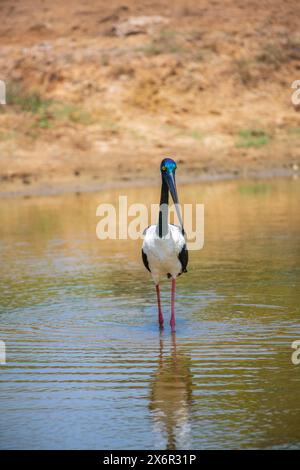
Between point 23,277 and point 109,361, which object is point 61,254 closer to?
point 23,277

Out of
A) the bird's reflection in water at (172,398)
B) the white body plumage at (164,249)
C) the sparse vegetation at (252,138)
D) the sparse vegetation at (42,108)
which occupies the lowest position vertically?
the bird's reflection in water at (172,398)

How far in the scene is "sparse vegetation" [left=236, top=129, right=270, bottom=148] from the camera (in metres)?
24.6

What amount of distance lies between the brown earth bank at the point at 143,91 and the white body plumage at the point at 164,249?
41.2 ft

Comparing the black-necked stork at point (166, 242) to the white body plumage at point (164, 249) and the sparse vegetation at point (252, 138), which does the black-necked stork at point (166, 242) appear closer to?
the white body plumage at point (164, 249)

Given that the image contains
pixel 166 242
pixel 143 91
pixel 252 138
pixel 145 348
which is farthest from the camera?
pixel 143 91

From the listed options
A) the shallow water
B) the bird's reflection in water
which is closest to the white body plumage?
the shallow water

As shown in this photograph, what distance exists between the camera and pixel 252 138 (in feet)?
81.5

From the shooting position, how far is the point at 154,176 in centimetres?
2219

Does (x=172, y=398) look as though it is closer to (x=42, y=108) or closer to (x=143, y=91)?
(x=42, y=108)

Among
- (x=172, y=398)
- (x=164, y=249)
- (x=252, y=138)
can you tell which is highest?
(x=252, y=138)

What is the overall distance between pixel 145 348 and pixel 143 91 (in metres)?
19.3

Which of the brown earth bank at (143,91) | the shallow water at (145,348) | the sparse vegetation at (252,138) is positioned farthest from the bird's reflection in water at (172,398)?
the sparse vegetation at (252,138)

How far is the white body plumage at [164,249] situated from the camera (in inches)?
313

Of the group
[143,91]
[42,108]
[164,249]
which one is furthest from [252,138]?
[164,249]
